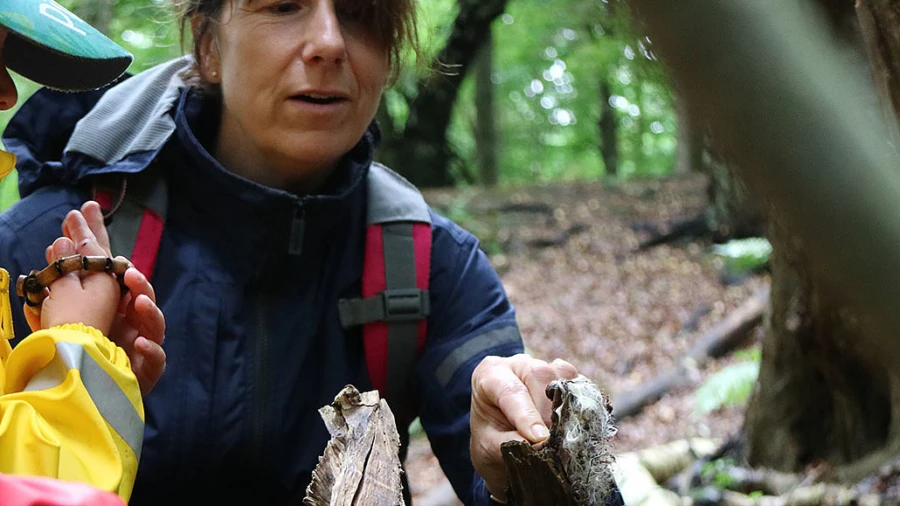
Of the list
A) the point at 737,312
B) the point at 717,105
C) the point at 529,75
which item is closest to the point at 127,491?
the point at 717,105

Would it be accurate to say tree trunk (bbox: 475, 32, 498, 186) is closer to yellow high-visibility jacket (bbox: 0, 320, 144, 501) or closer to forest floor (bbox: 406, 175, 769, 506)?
forest floor (bbox: 406, 175, 769, 506)

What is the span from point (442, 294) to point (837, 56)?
2.16 m

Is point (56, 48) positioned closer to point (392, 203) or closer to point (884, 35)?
point (392, 203)

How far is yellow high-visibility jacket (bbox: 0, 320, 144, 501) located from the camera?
54.8 inches

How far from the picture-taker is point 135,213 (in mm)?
2324

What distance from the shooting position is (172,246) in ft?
7.91

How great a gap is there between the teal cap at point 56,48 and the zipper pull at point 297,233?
67 cm

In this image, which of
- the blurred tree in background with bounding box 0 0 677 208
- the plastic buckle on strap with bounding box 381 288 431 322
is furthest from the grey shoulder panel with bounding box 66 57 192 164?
the blurred tree in background with bounding box 0 0 677 208

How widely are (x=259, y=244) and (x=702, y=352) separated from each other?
6227mm

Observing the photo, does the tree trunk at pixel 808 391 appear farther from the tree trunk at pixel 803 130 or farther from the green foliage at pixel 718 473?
the tree trunk at pixel 803 130

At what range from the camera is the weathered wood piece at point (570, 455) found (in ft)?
5.08

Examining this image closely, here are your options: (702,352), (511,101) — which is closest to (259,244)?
(702,352)

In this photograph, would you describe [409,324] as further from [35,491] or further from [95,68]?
[35,491]

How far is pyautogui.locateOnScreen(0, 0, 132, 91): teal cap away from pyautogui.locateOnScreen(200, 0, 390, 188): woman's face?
0.53 metres
